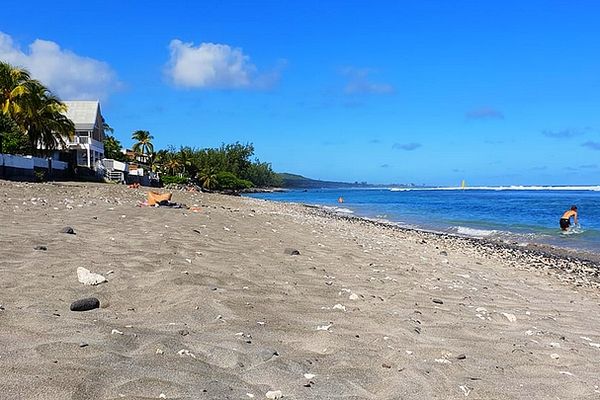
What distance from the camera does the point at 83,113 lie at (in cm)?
6103

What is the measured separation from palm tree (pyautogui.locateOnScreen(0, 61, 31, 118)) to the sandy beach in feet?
100

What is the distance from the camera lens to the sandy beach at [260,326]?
3.57 m

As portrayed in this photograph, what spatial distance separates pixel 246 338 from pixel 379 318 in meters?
1.83

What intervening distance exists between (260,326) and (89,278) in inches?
83.8

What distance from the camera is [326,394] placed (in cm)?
363

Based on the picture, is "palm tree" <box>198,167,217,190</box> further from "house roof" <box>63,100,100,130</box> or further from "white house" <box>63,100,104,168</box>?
"house roof" <box>63,100,100,130</box>

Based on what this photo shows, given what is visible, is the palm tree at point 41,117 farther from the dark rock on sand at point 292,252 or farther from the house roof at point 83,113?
the dark rock on sand at point 292,252

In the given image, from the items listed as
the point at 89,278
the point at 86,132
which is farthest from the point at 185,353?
the point at 86,132

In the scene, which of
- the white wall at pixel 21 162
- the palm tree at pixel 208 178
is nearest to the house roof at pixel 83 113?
the white wall at pixel 21 162

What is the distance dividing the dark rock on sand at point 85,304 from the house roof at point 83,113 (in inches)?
2352

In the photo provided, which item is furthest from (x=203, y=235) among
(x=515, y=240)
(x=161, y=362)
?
(x=515, y=240)

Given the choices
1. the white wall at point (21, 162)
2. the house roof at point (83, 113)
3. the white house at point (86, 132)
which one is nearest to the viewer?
the white wall at point (21, 162)

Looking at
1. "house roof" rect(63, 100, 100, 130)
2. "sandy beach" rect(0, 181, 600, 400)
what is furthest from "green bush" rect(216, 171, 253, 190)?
"sandy beach" rect(0, 181, 600, 400)

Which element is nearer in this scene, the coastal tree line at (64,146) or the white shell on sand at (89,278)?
the white shell on sand at (89,278)
